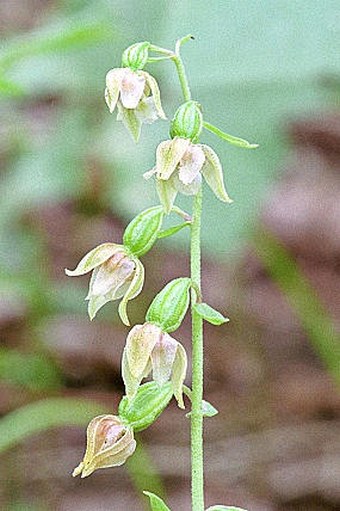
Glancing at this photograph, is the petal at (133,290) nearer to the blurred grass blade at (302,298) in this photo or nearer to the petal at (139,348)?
the petal at (139,348)

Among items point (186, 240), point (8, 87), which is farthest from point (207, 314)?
point (186, 240)

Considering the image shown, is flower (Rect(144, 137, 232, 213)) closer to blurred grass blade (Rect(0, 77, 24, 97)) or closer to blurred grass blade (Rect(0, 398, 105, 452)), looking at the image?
blurred grass blade (Rect(0, 77, 24, 97))

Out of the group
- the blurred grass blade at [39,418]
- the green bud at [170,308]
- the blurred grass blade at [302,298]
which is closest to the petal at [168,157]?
the green bud at [170,308]

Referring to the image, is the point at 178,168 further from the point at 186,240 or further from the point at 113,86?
the point at 186,240

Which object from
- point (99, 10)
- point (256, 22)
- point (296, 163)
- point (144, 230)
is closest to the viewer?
point (144, 230)

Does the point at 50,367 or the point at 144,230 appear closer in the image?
the point at 144,230

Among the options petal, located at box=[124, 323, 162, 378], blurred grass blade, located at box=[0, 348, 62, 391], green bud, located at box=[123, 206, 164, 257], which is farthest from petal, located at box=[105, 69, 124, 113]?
blurred grass blade, located at box=[0, 348, 62, 391]

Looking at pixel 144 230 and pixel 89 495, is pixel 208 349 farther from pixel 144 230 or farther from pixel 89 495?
pixel 144 230

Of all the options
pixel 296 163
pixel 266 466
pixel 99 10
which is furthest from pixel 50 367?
pixel 296 163
